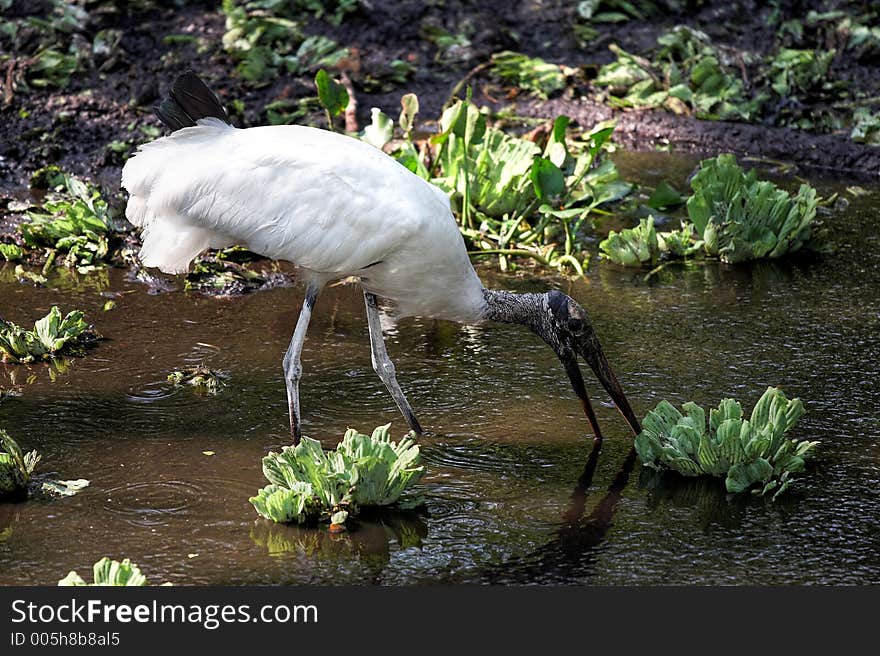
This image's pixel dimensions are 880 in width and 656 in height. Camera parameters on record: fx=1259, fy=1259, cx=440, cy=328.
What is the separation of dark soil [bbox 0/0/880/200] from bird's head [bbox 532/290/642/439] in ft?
13.9

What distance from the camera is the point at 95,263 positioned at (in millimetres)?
7641

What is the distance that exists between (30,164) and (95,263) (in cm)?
178

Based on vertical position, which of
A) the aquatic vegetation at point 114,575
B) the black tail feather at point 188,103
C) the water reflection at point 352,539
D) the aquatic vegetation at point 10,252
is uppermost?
the black tail feather at point 188,103

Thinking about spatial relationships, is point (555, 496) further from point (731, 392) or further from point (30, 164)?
point (30, 164)

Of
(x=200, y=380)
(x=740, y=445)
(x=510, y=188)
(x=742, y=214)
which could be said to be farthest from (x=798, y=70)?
(x=200, y=380)

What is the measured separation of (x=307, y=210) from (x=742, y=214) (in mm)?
3623

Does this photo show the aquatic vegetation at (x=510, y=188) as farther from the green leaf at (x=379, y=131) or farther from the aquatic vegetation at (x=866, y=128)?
the aquatic vegetation at (x=866, y=128)

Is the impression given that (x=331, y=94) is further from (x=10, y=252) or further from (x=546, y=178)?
(x=10, y=252)

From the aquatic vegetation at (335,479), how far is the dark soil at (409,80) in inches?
182

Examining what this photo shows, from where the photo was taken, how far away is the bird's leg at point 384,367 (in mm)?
5551

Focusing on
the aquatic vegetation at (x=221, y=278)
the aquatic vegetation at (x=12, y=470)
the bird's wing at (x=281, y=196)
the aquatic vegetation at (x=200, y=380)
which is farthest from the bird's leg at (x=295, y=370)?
the aquatic vegetation at (x=221, y=278)

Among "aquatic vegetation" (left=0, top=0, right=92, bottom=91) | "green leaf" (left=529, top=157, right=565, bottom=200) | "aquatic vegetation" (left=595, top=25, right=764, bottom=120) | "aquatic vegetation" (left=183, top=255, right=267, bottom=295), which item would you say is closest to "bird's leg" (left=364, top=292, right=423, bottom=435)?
"aquatic vegetation" (left=183, top=255, right=267, bottom=295)

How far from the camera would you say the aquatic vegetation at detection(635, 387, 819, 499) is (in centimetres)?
490

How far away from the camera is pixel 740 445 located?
4.91 m
